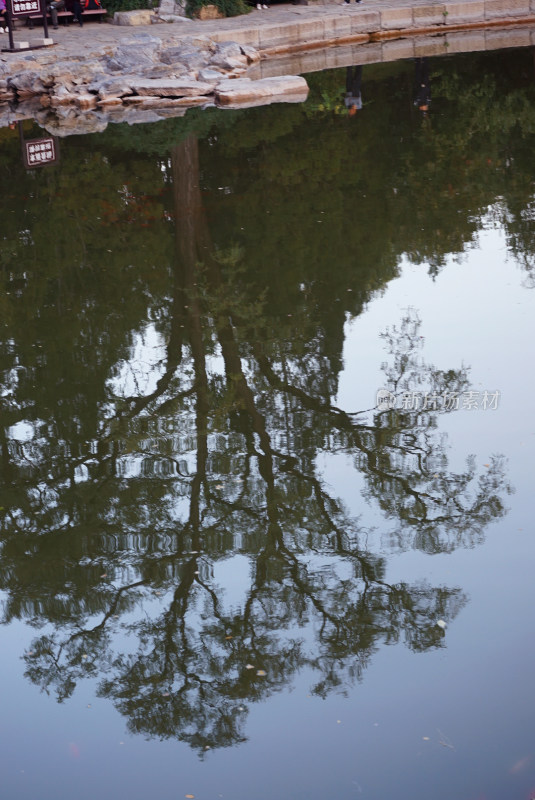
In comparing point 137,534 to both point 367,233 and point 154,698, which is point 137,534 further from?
point 367,233

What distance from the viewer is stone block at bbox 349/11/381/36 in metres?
23.9

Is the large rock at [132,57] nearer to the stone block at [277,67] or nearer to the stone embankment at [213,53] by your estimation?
the stone embankment at [213,53]

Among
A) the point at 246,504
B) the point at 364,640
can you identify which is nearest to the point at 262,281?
the point at 246,504

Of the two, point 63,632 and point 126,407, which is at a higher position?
point 126,407

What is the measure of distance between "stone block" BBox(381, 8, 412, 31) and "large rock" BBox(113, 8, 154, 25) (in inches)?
206

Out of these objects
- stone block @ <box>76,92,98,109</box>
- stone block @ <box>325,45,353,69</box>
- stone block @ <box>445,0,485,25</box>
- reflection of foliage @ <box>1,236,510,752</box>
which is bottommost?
reflection of foliage @ <box>1,236,510,752</box>

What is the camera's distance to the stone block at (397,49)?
22297 millimetres

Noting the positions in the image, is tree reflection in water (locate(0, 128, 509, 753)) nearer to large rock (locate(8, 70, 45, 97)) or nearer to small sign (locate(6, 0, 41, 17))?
large rock (locate(8, 70, 45, 97))

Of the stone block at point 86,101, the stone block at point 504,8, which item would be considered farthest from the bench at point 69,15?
the stone block at point 504,8

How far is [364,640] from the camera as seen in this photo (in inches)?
224

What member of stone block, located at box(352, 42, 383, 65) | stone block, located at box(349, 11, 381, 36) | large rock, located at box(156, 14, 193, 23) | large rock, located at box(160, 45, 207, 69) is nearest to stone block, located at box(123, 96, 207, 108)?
large rock, located at box(160, 45, 207, 69)

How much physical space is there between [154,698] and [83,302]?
225 inches

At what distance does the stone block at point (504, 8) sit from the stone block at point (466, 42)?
27.7 inches

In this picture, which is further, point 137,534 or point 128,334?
point 128,334
